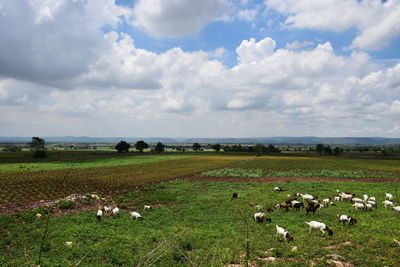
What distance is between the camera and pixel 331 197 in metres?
26.3

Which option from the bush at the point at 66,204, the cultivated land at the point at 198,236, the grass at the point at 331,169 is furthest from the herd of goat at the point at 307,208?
the grass at the point at 331,169

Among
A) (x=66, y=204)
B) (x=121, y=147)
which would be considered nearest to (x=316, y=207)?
(x=66, y=204)

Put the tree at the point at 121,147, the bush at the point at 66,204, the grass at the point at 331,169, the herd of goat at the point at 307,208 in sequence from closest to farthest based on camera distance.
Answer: the herd of goat at the point at 307,208, the bush at the point at 66,204, the grass at the point at 331,169, the tree at the point at 121,147

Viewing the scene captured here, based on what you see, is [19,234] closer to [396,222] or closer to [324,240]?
[324,240]

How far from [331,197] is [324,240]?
14.3 m

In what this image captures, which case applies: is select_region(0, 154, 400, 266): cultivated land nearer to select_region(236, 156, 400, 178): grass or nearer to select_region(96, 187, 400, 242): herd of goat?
select_region(96, 187, 400, 242): herd of goat

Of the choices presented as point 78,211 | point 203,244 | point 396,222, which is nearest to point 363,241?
point 396,222

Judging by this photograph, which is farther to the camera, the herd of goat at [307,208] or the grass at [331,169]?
the grass at [331,169]

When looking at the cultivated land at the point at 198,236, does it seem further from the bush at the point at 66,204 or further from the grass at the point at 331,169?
the grass at the point at 331,169

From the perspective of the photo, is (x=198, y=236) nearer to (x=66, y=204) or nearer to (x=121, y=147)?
(x=66, y=204)

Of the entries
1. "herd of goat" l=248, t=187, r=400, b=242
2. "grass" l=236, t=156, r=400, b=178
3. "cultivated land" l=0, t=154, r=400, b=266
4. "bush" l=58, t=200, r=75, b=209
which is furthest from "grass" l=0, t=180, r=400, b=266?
"grass" l=236, t=156, r=400, b=178

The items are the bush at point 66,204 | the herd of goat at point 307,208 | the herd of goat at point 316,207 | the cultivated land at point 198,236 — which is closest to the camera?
the cultivated land at point 198,236

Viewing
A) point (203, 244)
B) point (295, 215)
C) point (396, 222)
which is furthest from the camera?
point (295, 215)

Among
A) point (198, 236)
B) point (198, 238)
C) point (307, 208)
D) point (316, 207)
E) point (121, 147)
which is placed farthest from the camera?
point (121, 147)
